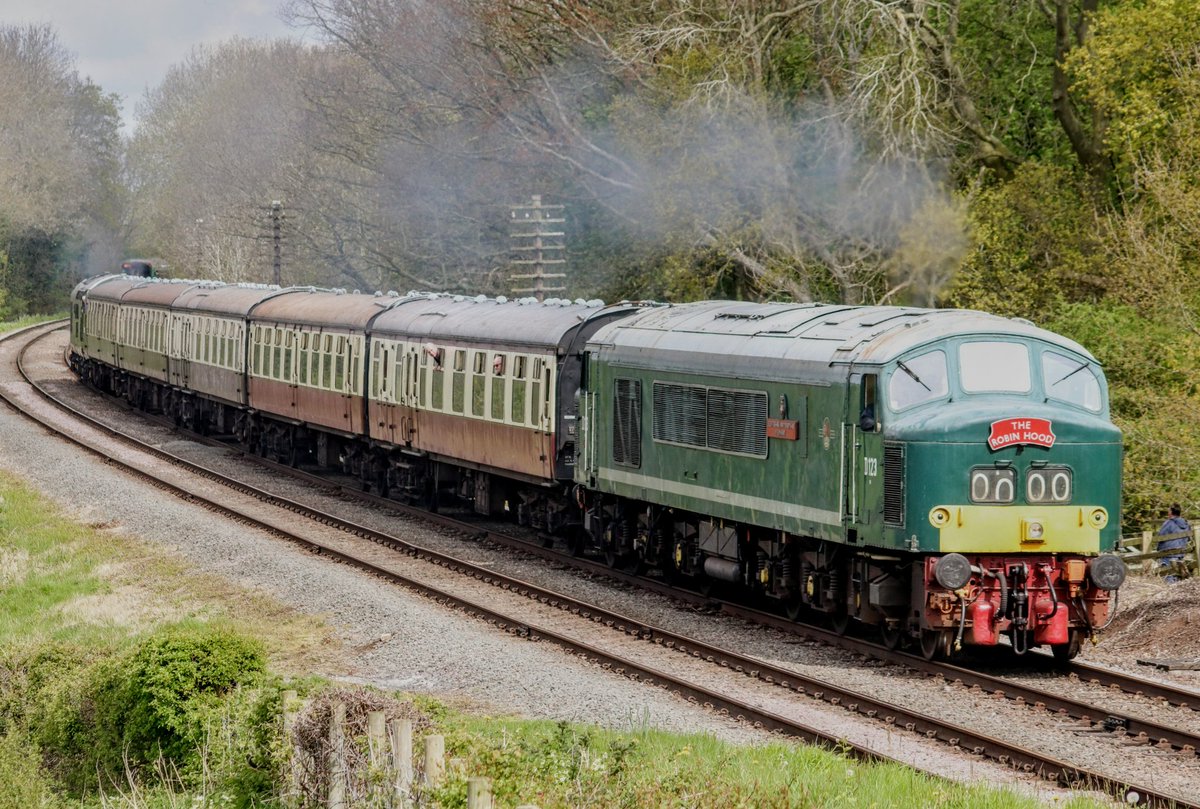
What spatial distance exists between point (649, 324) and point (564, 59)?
24732mm

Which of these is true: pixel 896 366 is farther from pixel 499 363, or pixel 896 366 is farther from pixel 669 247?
pixel 669 247

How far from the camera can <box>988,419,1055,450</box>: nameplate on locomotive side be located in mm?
15383

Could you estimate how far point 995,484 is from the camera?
15414 mm

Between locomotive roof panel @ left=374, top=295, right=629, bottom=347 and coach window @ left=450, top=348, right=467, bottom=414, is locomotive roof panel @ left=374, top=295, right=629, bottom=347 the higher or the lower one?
the higher one

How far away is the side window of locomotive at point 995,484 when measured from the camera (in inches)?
606

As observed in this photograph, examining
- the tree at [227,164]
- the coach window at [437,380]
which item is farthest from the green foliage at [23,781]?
the tree at [227,164]

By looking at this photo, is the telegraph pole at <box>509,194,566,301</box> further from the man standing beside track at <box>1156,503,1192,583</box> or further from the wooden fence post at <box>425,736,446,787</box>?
the wooden fence post at <box>425,736,446,787</box>

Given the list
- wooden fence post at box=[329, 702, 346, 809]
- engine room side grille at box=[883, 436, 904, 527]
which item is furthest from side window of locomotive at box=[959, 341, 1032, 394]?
wooden fence post at box=[329, 702, 346, 809]

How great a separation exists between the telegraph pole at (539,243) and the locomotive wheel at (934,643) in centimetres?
2042

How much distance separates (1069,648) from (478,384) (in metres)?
12.3

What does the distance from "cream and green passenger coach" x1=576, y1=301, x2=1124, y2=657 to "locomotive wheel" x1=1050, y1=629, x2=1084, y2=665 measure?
0.07 ft

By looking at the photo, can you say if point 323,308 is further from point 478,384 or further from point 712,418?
point 712,418

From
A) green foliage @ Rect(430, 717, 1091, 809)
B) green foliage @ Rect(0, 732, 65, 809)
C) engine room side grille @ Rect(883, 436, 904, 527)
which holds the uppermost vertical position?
engine room side grille @ Rect(883, 436, 904, 527)

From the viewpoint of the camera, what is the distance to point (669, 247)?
3800 cm
